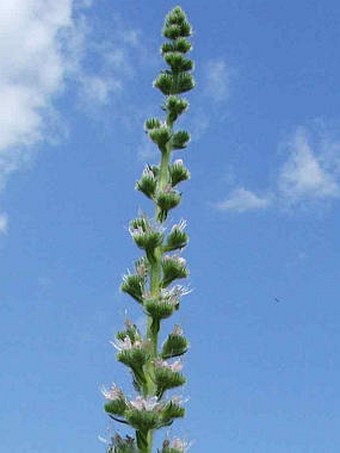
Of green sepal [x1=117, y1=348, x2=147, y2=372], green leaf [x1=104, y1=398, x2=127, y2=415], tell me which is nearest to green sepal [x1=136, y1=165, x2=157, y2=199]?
green sepal [x1=117, y1=348, x2=147, y2=372]

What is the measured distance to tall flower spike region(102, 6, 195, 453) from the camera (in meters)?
14.7

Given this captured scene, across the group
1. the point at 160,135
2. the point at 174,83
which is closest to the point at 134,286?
the point at 160,135

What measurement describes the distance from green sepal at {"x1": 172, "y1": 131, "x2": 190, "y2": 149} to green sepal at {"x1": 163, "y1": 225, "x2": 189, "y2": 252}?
1889mm

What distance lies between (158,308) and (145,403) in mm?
1564

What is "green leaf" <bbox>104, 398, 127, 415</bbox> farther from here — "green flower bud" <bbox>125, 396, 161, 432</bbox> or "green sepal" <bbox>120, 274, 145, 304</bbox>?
"green sepal" <bbox>120, 274, 145, 304</bbox>

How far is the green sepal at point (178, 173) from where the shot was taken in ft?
54.6

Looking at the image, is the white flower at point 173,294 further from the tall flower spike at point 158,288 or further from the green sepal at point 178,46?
the green sepal at point 178,46

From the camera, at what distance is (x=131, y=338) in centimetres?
1522

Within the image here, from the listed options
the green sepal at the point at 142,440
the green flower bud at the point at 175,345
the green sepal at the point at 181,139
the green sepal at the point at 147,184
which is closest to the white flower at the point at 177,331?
the green flower bud at the point at 175,345

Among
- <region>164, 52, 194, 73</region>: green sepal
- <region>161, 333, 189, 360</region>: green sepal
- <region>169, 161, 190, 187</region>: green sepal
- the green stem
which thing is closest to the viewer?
the green stem

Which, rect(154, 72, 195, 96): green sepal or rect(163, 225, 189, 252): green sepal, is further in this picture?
rect(154, 72, 195, 96): green sepal

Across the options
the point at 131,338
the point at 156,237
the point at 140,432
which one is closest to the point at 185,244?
the point at 156,237

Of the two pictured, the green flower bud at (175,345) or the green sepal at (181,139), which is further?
the green sepal at (181,139)

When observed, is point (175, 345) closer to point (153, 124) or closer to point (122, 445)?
point (122, 445)
